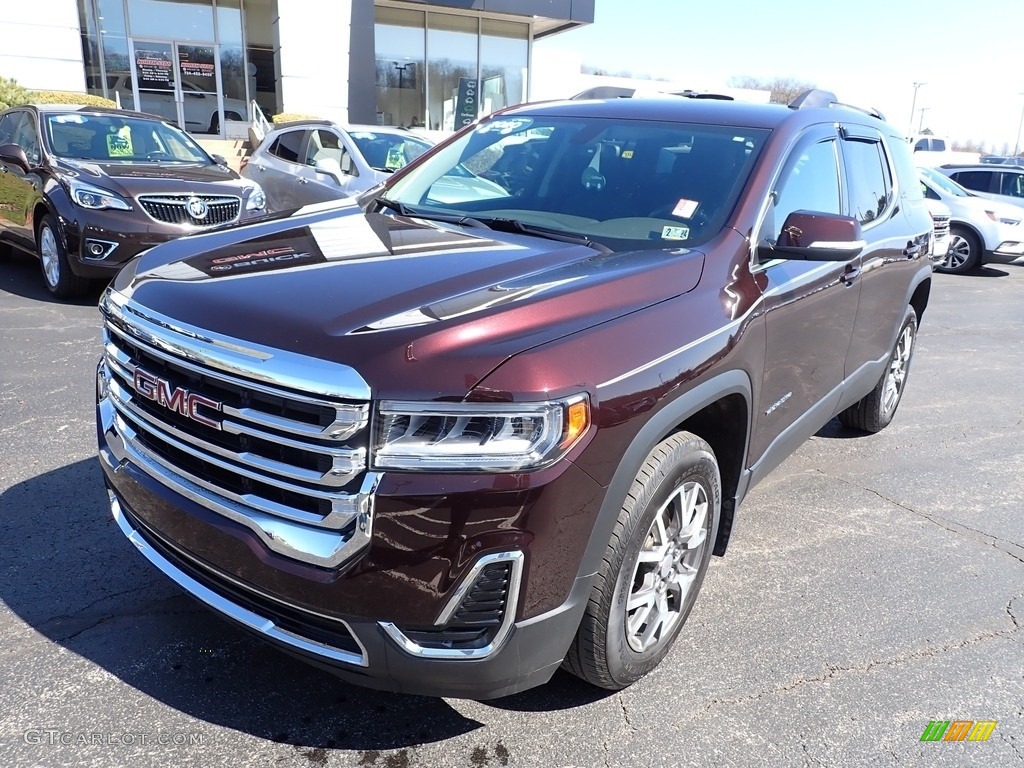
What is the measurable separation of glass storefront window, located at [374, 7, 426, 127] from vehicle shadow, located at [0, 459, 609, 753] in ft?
64.0

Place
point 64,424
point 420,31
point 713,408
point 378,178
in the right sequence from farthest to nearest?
point 420,31 < point 378,178 < point 64,424 < point 713,408

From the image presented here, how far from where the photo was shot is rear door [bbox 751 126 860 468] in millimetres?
3014

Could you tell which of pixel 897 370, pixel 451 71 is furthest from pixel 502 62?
pixel 897 370

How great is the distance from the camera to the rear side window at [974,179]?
1548 cm

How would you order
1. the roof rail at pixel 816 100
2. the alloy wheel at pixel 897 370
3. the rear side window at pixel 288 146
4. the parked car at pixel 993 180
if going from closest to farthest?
the roof rail at pixel 816 100
the alloy wheel at pixel 897 370
the rear side window at pixel 288 146
the parked car at pixel 993 180

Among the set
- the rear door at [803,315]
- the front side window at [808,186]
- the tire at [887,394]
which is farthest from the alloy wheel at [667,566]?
the tire at [887,394]

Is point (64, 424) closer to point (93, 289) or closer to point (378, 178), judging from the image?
point (93, 289)

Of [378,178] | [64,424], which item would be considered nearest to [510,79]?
[378,178]

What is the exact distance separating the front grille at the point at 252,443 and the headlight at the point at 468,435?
7cm

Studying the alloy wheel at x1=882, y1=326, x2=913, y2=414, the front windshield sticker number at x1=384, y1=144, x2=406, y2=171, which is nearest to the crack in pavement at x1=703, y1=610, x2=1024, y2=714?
the alloy wheel at x1=882, y1=326, x2=913, y2=414

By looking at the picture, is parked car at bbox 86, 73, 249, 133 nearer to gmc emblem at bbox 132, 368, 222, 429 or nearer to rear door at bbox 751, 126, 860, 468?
rear door at bbox 751, 126, 860, 468

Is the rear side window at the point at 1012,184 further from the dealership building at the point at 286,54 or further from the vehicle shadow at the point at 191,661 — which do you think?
the vehicle shadow at the point at 191,661

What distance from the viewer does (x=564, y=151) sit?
357 centimetres

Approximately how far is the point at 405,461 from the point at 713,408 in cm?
130
